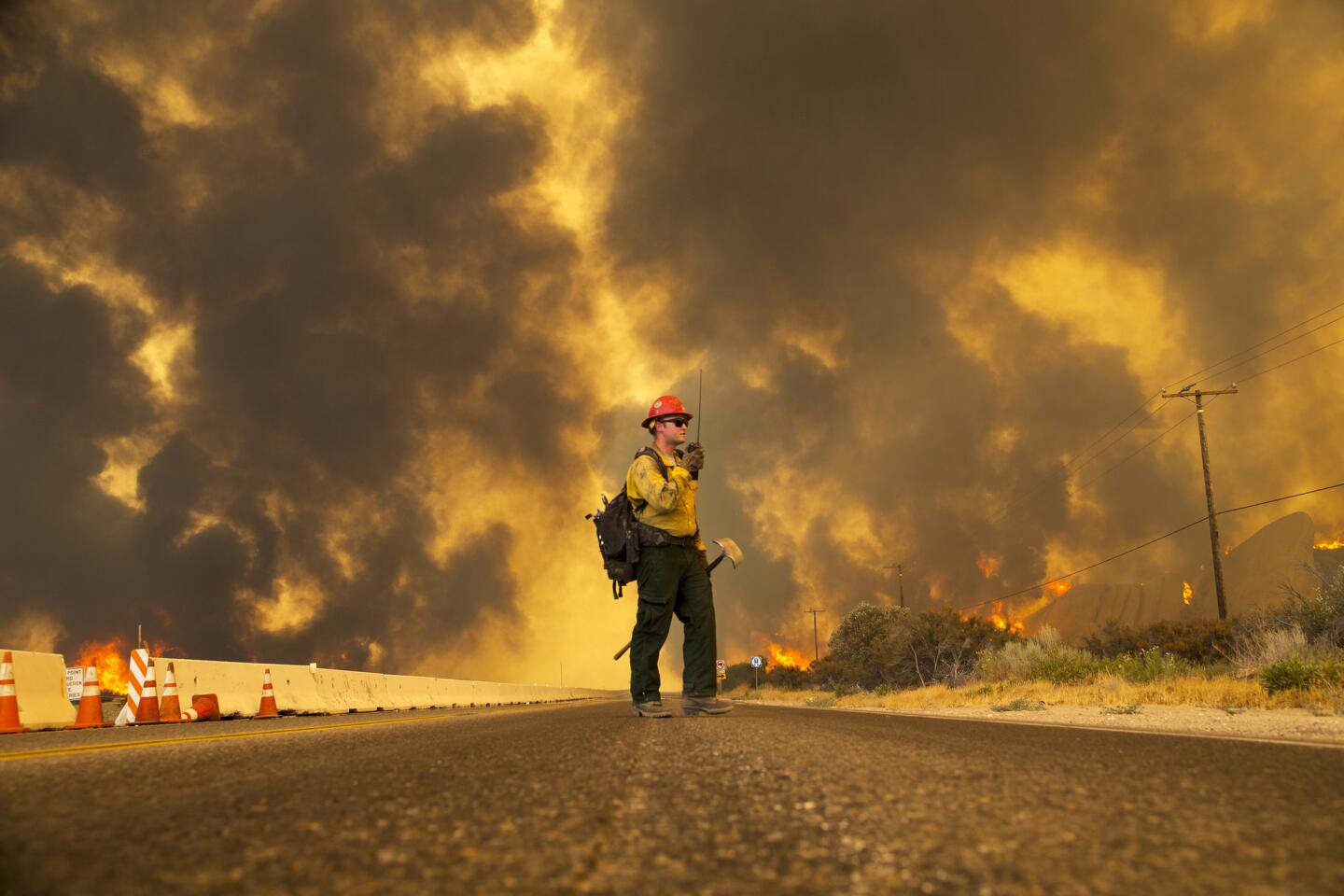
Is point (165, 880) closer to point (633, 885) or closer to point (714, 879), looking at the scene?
point (633, 885)

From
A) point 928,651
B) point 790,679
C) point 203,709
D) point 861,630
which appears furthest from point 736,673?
point 203,709

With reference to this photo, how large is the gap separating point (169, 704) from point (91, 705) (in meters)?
0.90

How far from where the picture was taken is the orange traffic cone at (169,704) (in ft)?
37.2

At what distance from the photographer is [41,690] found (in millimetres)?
10852

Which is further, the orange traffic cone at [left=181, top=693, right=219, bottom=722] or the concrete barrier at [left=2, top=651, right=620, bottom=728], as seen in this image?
the orange traffic cone at [left=181, top=693, right=219, bottom=722]

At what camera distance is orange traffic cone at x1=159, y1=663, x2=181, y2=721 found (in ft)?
37.2

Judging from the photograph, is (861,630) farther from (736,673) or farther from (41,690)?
(736,673)

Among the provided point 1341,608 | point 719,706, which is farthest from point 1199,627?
point 719,706

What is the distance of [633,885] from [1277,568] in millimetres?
160072

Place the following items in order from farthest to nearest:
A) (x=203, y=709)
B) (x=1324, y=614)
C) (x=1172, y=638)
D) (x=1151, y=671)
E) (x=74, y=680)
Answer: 1. (x=1172, y=638)
2. (x=74, y=680)
3. (x=1324, y=614)
4. (x=1151, y=671)
5. (x=203, y=709)

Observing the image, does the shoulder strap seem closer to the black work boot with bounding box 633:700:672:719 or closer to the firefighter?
the firefighter

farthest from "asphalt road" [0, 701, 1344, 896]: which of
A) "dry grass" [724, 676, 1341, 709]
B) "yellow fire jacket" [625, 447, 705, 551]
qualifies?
"dry grass" [724, 676, 1341, 709]

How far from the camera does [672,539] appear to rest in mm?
7793

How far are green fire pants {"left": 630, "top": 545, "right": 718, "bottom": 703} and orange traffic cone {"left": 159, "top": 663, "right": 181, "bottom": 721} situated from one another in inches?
284
